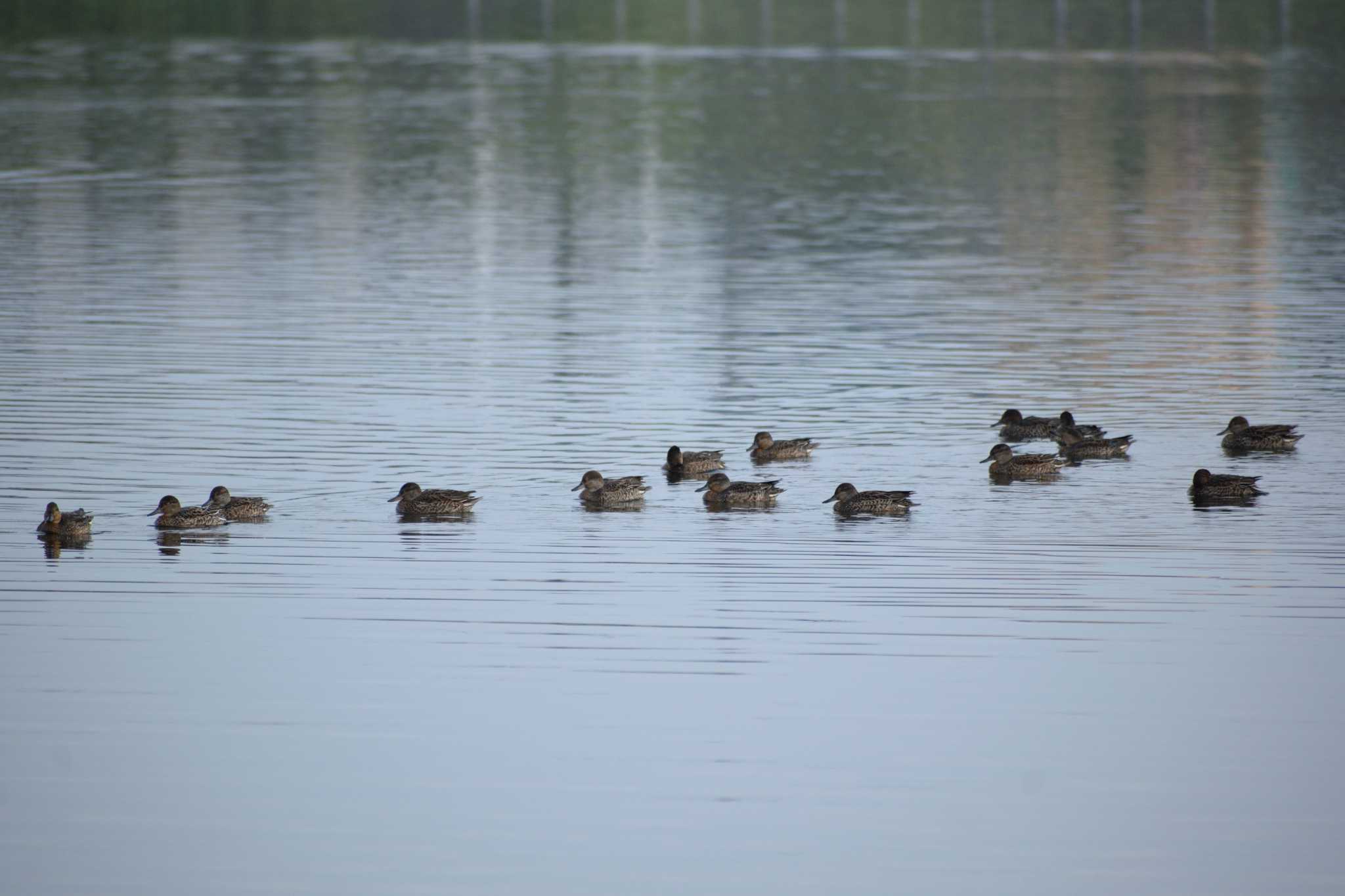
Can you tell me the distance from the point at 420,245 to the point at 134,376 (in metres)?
16.2

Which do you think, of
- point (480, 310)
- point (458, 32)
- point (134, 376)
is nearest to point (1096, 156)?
point (480, 310)

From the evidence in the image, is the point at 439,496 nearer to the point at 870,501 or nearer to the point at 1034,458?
the point at 870,501

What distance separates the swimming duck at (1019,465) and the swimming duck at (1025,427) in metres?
1.33

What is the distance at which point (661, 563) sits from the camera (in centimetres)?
2025

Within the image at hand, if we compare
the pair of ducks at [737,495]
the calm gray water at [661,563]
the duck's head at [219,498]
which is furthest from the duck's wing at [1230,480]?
the duck's head at [219,498]

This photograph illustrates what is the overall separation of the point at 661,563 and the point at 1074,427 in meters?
6.69

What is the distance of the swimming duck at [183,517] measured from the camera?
68.6 feet

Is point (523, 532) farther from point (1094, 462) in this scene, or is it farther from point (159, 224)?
point (159, 224)

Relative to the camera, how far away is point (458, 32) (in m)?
135

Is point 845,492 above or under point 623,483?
under

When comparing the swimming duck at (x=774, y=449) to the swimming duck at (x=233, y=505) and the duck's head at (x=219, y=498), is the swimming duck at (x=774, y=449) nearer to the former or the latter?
the swimming duck at (x=233, y=505)

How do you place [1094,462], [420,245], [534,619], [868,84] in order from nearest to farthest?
[534,619]
[1094,462]
[420,245]
[868,84]

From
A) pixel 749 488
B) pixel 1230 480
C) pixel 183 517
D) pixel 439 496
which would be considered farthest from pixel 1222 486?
pixel 183 517

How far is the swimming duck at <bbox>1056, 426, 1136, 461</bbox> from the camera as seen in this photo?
2438 centimetres
